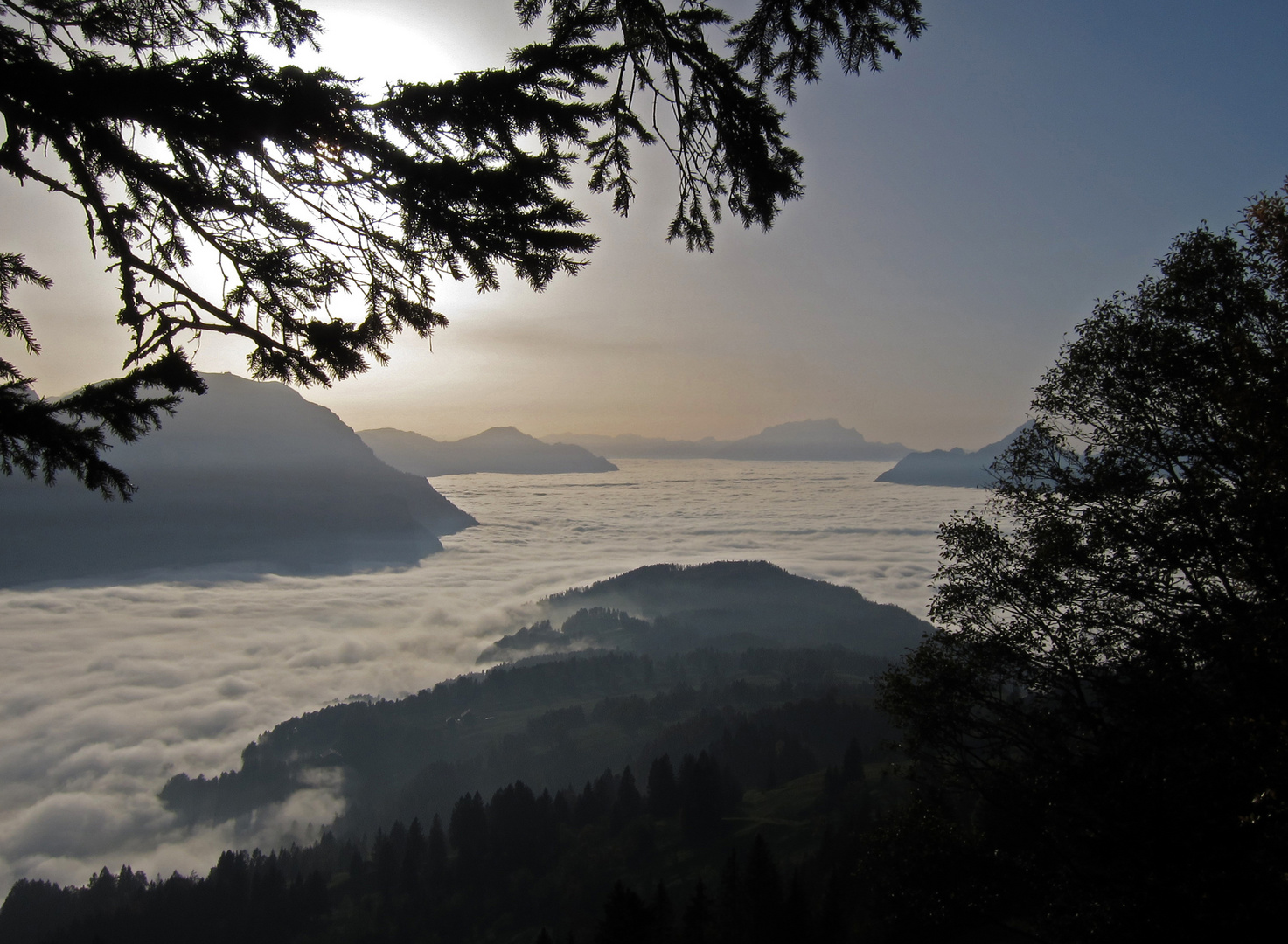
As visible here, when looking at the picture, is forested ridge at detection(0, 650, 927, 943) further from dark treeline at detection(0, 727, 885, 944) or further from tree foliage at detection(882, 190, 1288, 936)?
tree foliage at detection(882, 190, 1288, 936)

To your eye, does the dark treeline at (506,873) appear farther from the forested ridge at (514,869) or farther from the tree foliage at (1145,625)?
the tree foliage at (1145,625)

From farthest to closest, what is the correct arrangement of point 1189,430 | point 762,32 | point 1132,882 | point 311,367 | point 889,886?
point 889,886 < point 1189,430 < point 1132,882 < point 762,32 < point 311,367

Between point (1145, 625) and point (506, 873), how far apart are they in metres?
132

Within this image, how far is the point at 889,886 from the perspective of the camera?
11.6 m

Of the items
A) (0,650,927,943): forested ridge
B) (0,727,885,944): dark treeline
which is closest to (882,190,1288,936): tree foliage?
(0,650,927,943): forested ridge

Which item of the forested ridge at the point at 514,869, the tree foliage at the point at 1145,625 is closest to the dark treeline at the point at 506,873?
the forested ridge at the point at 514,869

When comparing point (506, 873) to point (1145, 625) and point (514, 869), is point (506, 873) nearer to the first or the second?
point (514, 869)

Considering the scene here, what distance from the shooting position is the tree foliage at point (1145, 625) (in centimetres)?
745

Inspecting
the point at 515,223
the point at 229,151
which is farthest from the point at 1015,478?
the point at 229,151

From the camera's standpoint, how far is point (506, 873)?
11281 centimetres

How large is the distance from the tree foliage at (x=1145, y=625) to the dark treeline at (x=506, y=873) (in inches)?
3769

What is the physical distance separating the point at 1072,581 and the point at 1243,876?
14.3 ft

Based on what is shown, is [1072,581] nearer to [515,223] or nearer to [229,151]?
[515,223]

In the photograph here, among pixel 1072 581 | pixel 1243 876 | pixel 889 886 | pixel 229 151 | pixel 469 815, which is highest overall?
pixel 229 151
